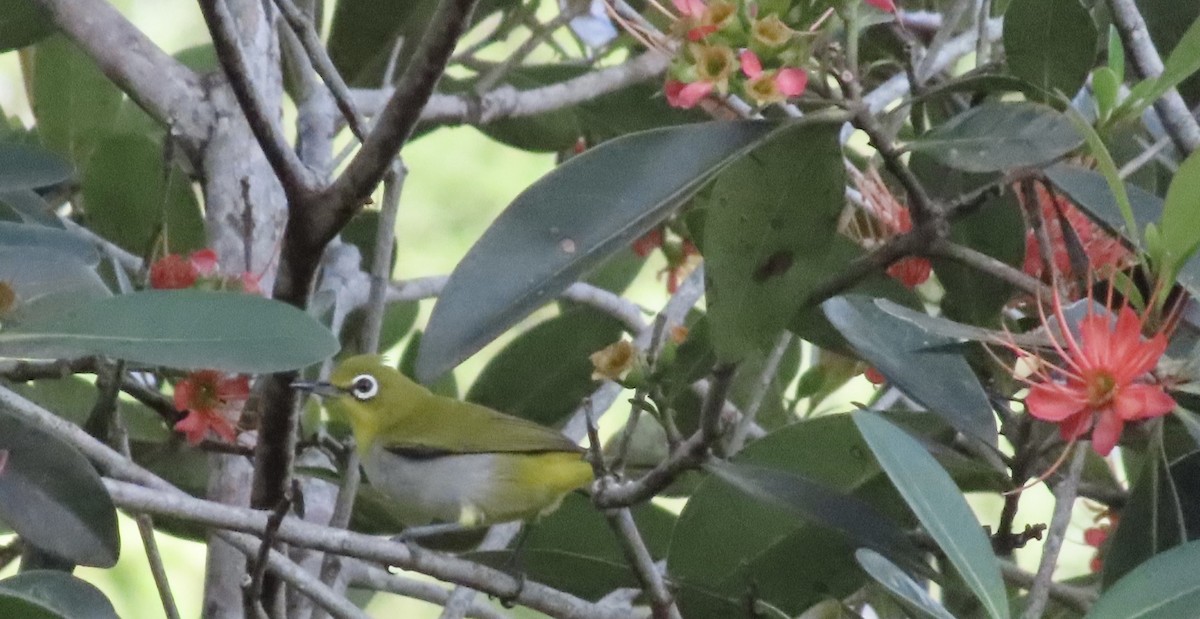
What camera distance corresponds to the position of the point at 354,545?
3.76ft

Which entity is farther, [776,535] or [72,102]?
[72,102]

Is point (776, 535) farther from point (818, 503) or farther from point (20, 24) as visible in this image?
point (20, 24)

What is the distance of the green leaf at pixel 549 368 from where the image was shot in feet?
6.69

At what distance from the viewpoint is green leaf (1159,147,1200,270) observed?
0.89 metres

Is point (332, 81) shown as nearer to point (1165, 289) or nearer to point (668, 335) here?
point (668, 335)

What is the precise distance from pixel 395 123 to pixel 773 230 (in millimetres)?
323

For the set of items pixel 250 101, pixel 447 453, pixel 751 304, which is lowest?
pixel 447 453

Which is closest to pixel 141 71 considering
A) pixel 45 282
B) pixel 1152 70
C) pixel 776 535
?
pixel 45 282

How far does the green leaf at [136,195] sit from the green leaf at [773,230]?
87cm

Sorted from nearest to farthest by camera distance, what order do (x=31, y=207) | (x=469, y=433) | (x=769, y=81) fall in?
(x=769, y=81)
(x=31, y=207)
(x=469, y=433)

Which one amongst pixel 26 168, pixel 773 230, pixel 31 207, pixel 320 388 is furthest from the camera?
pixel 320 388

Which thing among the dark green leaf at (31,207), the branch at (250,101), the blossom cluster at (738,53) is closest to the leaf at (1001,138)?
the blossom cluster at (738,53)

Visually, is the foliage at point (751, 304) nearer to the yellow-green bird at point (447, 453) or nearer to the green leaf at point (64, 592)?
the green leaf at point (64, 592)

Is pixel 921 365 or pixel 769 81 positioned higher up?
pixel 769 81
